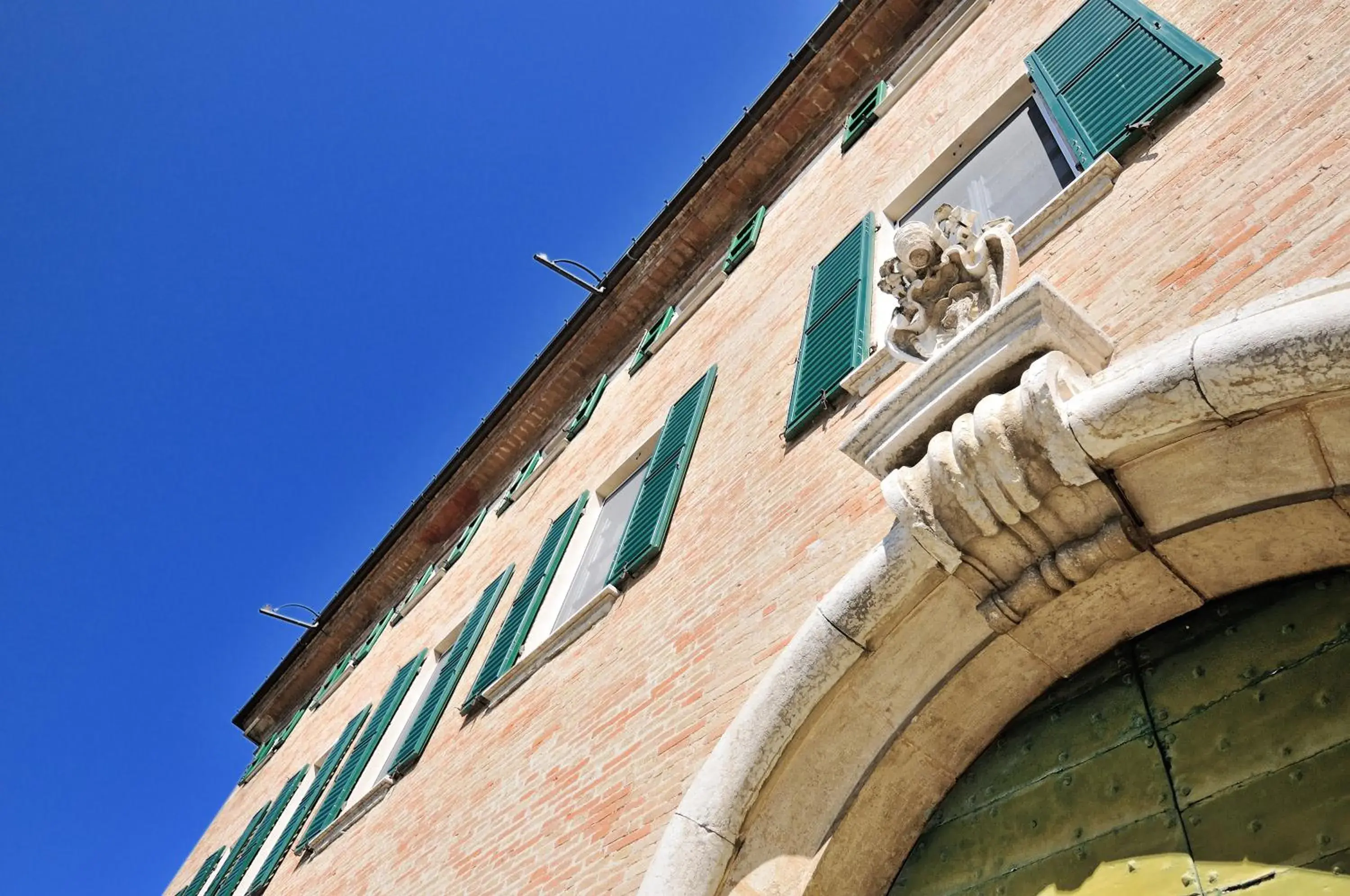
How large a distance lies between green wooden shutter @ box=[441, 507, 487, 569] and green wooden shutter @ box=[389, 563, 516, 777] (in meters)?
2.64

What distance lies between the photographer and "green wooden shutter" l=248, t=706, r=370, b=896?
9.59 m

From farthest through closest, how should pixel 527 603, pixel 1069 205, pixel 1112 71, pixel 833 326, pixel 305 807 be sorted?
1. pixel 305 807
2. pixel 527 603
3. pixel 833 326
4. pixel 1112 71
5. pixel 1069 205

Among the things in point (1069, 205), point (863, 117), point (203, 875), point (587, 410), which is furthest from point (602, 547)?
point (203, 875)

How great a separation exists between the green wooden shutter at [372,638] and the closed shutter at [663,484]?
295 inches

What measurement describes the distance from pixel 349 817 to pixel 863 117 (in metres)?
6.91

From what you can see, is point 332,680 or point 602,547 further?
point 332,680

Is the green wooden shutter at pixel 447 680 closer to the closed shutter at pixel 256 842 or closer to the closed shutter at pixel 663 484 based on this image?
the closed shutter at pixel 663 484

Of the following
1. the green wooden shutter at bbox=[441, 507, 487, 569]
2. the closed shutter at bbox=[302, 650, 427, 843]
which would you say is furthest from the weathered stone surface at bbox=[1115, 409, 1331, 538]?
the green wooden shutter at bbox=[441, 507, 487, 569]

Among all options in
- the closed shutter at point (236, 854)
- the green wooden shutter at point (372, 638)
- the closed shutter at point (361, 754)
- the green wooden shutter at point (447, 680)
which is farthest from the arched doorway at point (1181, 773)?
the green wooden shutter at point (372, 638)

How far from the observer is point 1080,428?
112 inches

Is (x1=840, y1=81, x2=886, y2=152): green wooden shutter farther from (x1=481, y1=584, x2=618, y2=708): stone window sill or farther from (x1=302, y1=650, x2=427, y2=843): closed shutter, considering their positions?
(x1=302, y1=650, x2=427, y2=843): closed shutter

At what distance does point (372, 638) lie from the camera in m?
13.7

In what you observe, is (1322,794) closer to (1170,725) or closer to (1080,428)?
(1170,725)

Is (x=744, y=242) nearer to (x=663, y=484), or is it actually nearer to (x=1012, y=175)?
(x=663, y=484)
